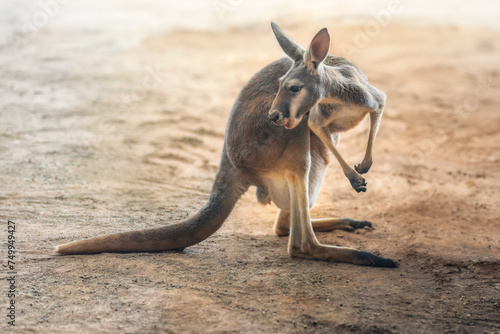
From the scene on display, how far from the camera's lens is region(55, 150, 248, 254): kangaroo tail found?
3.60 meters

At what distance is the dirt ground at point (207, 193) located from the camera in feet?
9.69

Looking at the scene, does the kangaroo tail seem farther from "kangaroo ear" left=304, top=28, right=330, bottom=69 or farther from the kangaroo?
"kangaroo ear" left=304, top=28, right=330, bottom=69

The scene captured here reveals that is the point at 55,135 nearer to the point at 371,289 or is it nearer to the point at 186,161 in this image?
the point at 186,161

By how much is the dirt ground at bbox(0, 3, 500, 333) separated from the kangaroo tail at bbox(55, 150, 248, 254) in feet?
0.31

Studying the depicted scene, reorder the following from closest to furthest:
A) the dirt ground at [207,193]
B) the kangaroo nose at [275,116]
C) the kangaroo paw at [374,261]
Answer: the dirt ground at [207,193] < the kangaroo nose at [275,116] < the kangaroo paw at [374,261]

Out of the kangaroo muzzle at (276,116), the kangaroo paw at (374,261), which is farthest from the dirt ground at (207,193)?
the kangaroo muzzle at (276,116)

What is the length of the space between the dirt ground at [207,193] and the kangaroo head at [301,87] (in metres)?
1.05

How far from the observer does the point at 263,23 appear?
13.9 m

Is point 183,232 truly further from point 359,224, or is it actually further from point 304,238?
point 359,224

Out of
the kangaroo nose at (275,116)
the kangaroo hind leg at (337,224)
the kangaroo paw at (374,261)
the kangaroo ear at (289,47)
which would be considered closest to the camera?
the kangaroo nose at (275,116)

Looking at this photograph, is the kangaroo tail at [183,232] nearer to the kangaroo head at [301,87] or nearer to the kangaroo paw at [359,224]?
the kangaroo head at [301,87]

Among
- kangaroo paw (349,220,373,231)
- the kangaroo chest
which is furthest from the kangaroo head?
kangaroo paw (349,220,373,231)

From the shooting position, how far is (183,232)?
3.78 meters

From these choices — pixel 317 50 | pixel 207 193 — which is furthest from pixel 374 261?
pixel 207 193
